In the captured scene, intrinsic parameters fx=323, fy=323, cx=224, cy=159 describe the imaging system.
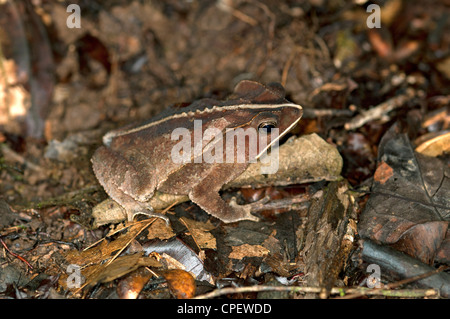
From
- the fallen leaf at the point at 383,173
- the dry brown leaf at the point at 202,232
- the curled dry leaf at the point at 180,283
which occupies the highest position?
the fallen leaf at the point at 383,173

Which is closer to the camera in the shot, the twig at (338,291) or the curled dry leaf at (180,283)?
the twig at (338,291)

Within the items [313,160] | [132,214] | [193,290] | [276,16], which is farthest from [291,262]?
[276,16]

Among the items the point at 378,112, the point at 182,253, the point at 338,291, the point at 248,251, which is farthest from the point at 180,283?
the point at 378,112

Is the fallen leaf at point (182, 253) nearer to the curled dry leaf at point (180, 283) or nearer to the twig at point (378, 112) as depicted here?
the curled dry leaf at point (180, 283)

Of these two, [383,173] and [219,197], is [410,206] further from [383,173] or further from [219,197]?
[219,197]

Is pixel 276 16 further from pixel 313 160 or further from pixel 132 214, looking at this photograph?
pixel 132 214

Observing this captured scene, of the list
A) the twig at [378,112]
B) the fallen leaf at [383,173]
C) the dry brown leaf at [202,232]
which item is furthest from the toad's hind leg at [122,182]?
the twig at [378,112]
